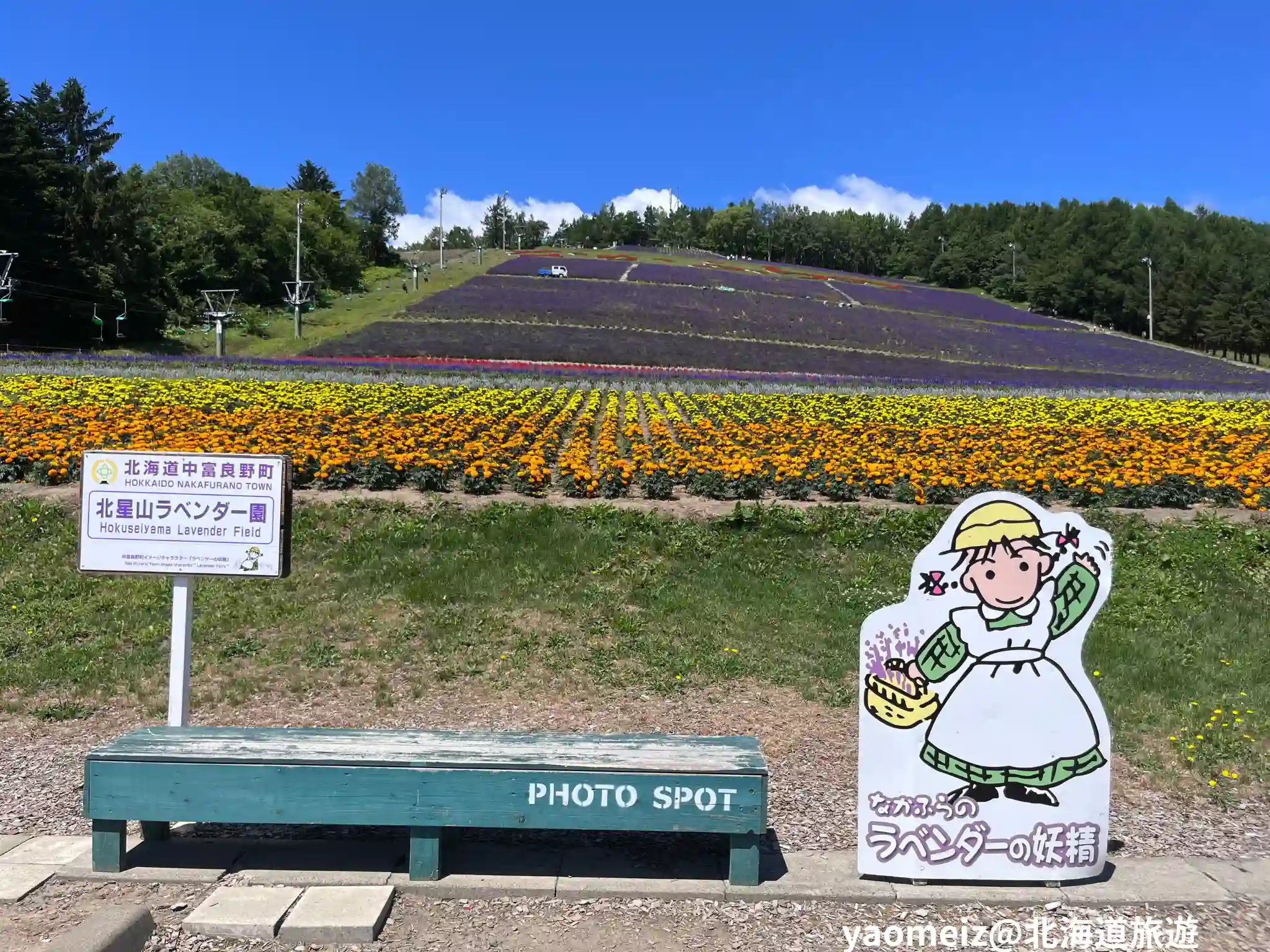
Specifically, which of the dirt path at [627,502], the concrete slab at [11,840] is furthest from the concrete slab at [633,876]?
the dirt path at [627,502]

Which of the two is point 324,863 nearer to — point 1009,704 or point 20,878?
point 20,878

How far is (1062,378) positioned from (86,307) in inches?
1927

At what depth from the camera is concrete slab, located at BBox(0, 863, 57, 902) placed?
13.0 feet

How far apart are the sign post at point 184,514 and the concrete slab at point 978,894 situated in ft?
12.1

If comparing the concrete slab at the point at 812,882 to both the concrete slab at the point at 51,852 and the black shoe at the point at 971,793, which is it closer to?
the black shoe at the point at 971,793

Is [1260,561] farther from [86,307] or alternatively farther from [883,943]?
[86,307]

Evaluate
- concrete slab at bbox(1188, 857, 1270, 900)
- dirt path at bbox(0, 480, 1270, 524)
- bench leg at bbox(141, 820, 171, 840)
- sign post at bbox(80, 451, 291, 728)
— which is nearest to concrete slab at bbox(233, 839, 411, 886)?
bench leg at bbox(141, 820, 171, 840)

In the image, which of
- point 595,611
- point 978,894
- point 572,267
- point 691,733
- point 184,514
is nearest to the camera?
point 978,894

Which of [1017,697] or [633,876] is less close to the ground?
[1017,697]

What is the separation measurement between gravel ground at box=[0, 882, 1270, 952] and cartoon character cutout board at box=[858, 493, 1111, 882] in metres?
0.27

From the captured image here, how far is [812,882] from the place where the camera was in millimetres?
4230

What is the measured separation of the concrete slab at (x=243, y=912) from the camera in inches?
147

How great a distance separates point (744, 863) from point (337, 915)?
1.83 meters

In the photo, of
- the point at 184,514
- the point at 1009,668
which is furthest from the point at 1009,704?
the point at 184,514
